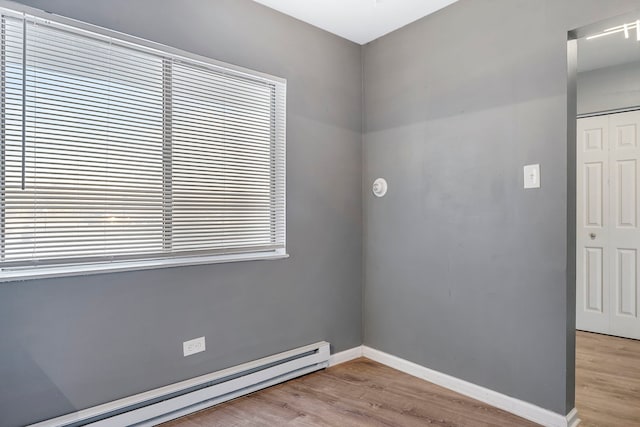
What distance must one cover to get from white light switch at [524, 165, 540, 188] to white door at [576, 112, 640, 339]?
2.14 metres

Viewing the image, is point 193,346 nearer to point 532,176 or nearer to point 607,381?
point 532,176

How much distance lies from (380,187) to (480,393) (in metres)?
1.60

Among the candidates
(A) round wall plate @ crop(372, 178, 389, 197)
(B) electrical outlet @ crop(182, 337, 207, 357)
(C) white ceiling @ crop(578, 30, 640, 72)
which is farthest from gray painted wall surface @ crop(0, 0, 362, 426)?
(C) white ceiling @ crop(578, 30, 640, 72)

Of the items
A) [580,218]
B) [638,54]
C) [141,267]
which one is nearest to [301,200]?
[141,267]

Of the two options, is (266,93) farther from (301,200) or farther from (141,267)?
(141,267)

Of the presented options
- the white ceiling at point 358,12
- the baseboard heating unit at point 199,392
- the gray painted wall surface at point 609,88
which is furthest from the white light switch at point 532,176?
the gray painted wall surface at point 609,88

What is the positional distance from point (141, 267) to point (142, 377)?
61 centimetres

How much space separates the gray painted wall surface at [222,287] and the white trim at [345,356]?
0.18ft

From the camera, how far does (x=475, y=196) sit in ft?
8.07

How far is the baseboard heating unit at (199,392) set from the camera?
192 cm

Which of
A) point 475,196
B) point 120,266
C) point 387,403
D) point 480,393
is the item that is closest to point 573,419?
point 480,393

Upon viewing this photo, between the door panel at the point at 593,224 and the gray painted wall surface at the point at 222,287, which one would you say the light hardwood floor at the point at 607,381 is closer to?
the door panel at the point at 593,224

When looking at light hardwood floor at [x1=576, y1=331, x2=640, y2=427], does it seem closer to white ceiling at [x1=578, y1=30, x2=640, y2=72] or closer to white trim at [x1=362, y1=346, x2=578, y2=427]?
white trim at [x1=362, y1=346, x2=578, y2=427]

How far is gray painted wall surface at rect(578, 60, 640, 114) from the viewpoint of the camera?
11.5 ft
